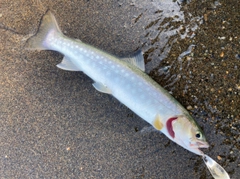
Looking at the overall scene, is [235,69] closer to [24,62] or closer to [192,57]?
[192,57]

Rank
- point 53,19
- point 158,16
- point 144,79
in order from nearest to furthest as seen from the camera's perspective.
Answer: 1. point 144,79
2. point 53,19
3. point 158,16

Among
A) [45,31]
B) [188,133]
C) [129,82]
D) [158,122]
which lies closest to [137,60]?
[129,82]

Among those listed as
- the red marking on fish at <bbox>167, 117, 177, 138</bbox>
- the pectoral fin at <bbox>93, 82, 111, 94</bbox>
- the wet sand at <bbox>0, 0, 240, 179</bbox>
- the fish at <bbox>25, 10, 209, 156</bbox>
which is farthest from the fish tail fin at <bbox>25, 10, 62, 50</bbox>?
the red marking on fish at <bbox>167, 117, 177, 138</bbox>

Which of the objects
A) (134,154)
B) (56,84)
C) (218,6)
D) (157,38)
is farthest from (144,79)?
(218,6)

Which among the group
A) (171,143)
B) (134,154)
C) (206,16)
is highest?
(206,16)

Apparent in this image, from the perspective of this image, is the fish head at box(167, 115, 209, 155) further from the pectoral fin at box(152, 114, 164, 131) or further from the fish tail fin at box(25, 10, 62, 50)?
the fish tail fin at box(25, 10, 62, 50)

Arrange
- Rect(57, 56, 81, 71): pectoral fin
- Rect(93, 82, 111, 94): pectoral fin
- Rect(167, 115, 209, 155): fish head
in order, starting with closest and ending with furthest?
Rect(167, 115, 209, 155): fish head, Rect(93, 82, 111, 94): pectoral fin, Rect(57, 56, 81, 71): pectoral fin

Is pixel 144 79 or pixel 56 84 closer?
pixel 144 79
